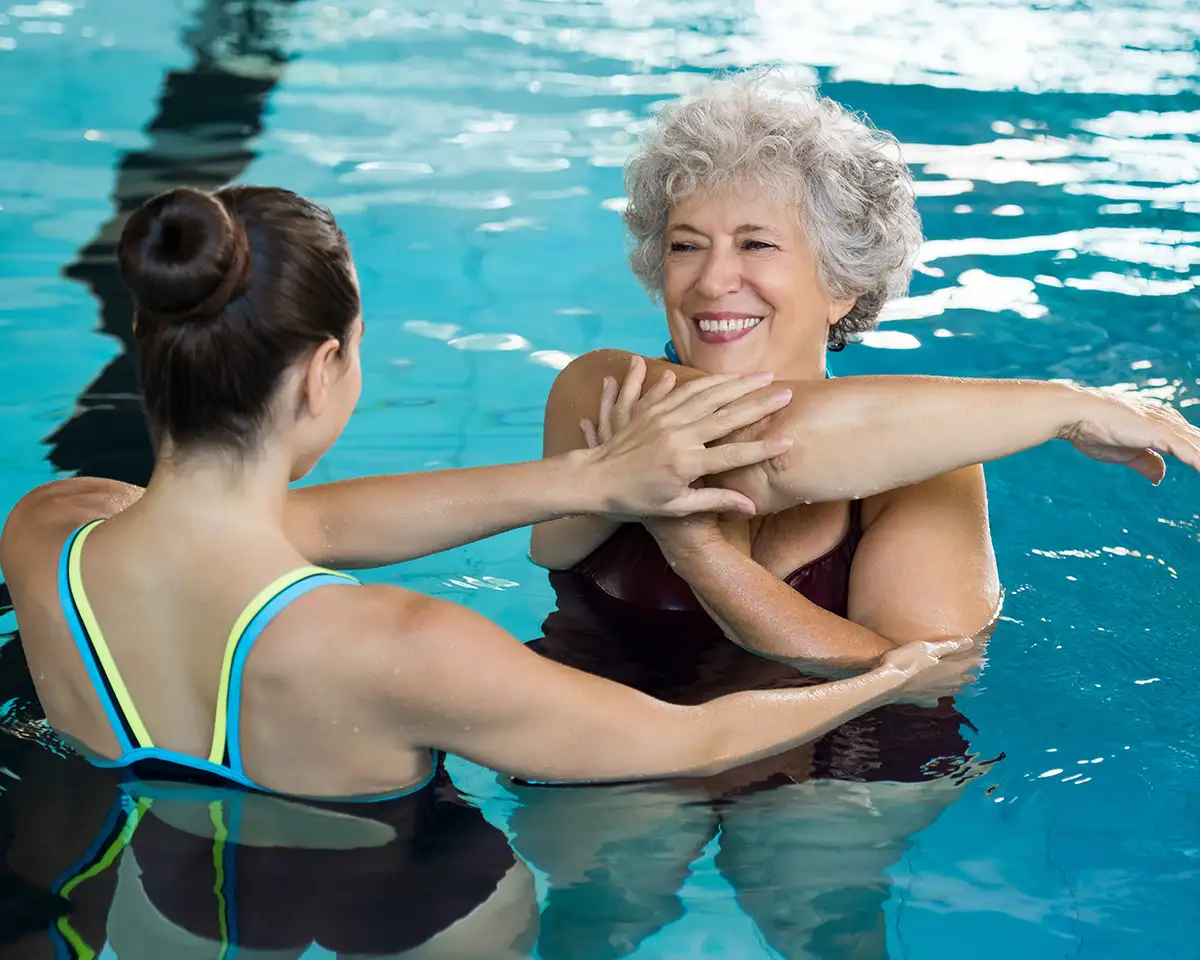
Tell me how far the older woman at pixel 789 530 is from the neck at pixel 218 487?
862 millimetres

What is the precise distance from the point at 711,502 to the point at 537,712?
30.2 inches

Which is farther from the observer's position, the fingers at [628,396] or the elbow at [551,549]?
the elbow at [551,549]

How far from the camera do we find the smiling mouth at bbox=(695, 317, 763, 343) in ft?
10.4

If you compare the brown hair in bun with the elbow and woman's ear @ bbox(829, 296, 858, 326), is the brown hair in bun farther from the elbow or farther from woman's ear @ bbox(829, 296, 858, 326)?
woman's ear @ bbox(829, 296, 858, 326)

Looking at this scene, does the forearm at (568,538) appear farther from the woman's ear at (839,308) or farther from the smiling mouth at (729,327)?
the woman's ear at (839,308)

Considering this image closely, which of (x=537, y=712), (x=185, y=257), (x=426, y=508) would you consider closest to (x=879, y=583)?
(x=426, y=508)

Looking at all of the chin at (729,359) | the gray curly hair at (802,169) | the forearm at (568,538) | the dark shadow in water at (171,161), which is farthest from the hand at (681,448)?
the dark shadow in water at (171,161)

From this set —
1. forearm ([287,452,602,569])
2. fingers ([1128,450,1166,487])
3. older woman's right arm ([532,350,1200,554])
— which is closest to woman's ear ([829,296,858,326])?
older woman's right arm ([532,350,1200,554])

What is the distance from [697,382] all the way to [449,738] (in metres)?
0.98

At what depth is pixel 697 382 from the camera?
2844 millimetres

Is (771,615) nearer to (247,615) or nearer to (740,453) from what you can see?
(740,453)

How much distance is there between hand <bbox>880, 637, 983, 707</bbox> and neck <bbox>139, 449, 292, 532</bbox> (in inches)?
52.3

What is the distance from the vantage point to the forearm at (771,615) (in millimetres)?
2912

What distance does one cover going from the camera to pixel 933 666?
298 cm
